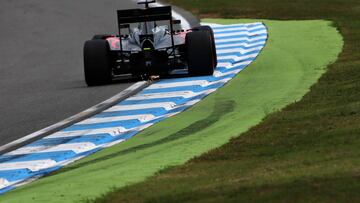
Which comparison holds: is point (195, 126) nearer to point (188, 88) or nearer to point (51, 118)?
point (51, 118)

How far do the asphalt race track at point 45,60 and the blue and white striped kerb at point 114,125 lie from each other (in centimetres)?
60

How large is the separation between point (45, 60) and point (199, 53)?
5.72 metres

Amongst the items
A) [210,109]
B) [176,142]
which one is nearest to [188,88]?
[210,109]

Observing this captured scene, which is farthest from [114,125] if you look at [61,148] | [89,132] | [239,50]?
[239,50]

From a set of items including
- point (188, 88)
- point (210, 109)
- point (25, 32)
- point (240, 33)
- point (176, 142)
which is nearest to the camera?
point (176, 142)

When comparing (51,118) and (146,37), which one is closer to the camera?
(51,118)

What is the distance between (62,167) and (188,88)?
18.4ft

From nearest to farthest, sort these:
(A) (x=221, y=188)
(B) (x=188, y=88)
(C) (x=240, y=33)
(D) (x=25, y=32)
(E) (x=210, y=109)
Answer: (A) (x=221, y=188)
(E) (x=210, y=109)
(B) (x=188, y=88)
(C) (x=240, y=33)
(D) (x=25, y=32)

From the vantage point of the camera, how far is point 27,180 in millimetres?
9945

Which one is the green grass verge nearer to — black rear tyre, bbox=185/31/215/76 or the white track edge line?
black rear tyre, bbox=185/31/215/76

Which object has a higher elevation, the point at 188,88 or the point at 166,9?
the point at 166,9

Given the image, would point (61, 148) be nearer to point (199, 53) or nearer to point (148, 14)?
point (199, 53)

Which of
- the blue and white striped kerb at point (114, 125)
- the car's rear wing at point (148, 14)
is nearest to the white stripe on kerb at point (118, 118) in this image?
the blue and white striped kerb at point (114, 125)

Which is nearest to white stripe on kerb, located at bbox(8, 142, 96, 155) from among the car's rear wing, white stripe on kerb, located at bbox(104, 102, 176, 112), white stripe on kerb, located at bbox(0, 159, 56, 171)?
white stripe on kerb, located at bbox(0, 159, 56, 171)
